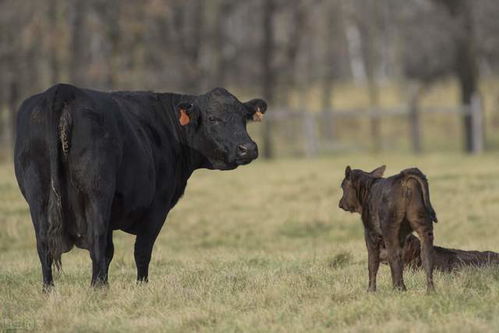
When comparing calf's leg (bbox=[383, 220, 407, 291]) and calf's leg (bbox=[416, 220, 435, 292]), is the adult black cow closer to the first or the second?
calf's leg (bbox=[383, 220, 407, 291])

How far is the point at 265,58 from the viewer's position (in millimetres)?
35312

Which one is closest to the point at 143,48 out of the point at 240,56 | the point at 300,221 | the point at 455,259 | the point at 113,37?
the point at 240,56

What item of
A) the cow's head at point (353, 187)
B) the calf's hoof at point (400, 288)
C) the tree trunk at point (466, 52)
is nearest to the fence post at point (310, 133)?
the tree trunk at point (466, 52)

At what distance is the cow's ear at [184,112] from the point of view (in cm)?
945

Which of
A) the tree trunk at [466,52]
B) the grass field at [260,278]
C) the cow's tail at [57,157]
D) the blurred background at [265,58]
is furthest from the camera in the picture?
the blurred background at [265,58]

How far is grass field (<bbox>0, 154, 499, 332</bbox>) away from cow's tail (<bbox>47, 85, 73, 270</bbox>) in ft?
1.56

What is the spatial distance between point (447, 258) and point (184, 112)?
2.90m

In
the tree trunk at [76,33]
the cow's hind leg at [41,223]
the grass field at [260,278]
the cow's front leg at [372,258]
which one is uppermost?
the tree trunk at [76,33]

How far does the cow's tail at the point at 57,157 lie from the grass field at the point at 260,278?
474mm

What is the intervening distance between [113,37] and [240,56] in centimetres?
976

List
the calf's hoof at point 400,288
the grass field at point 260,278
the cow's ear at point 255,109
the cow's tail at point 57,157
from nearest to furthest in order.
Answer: the grass field at point 260,278, the calf's hoof at point 400,288, the cow's tail at point 57,157, the cow's ear at point 255,109

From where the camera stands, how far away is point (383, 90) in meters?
60.7

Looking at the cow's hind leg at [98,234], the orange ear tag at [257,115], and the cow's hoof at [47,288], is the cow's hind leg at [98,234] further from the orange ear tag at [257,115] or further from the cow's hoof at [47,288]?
the orange ear tag at [257,115]

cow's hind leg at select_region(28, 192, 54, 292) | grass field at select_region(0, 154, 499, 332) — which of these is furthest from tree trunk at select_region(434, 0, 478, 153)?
cow's hind leg at select_region(28, 192, 54, 292)
